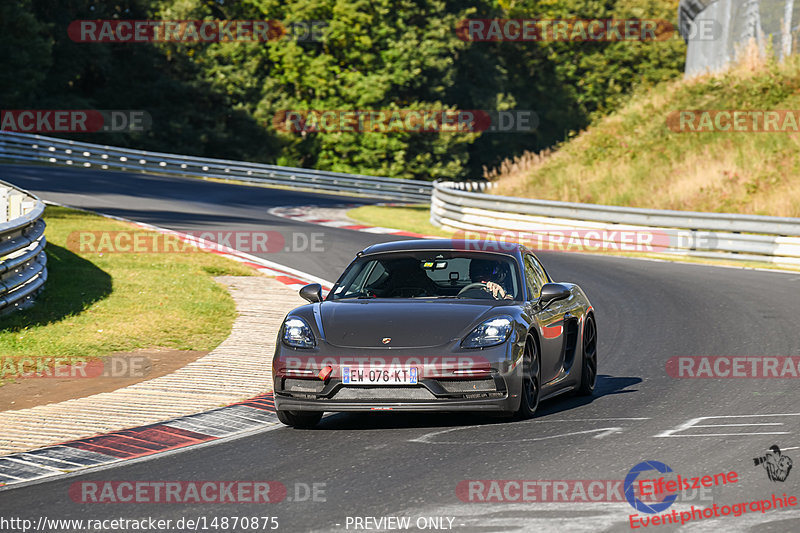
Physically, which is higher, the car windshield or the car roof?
the car roof

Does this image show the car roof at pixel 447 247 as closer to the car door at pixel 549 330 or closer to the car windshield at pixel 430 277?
the car windshield at pixel 430 277

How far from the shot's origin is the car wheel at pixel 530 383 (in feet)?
27.6

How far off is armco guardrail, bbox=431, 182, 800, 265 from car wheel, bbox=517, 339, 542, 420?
14248 millimetres

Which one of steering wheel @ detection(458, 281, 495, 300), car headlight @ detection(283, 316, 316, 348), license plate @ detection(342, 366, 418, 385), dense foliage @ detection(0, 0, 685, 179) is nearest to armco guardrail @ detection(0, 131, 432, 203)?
dense foliage @ detection(0, 0, 685, 179)

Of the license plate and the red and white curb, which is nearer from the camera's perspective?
the license plate

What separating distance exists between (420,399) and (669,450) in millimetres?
1707

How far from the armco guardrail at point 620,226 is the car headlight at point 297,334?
15212mm

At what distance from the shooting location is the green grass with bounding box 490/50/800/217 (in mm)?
26875

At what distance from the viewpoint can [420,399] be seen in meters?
7.94

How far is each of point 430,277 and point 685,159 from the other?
21935 mm

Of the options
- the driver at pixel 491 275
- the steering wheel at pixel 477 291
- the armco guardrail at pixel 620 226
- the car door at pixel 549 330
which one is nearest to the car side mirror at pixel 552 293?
the car door at pixel 549 330

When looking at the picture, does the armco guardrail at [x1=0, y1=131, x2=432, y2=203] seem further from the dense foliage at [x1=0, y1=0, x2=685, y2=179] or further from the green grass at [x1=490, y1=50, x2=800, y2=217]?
the green grass at [x1=490, y1=50, x2=800, y2=217]

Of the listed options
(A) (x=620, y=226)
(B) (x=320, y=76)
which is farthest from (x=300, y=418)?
(B) (x=320, y=76)

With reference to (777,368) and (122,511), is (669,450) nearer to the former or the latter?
(122,511)
